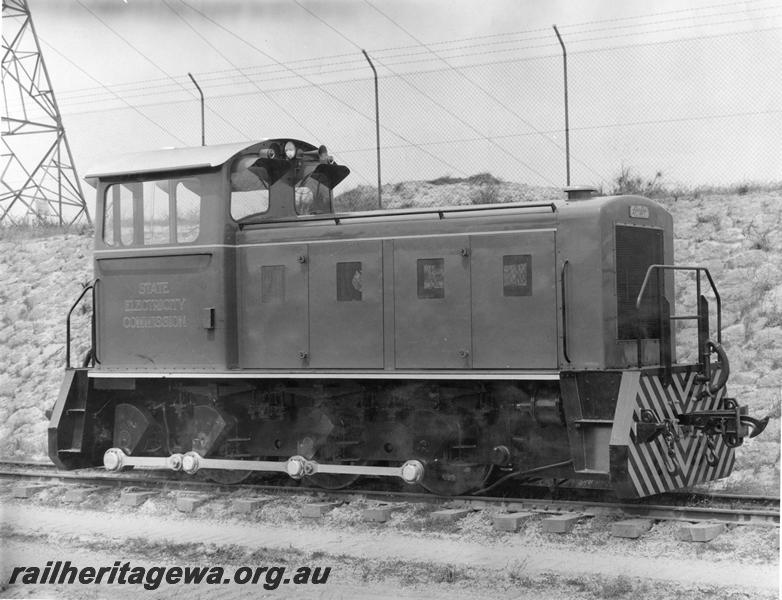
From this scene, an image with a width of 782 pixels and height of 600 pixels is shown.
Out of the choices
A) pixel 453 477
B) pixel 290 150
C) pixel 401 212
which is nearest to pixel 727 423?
pixel 453 477

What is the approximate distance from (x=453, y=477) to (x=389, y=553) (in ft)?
6.48

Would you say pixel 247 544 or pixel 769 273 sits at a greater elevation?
pixel 769 273

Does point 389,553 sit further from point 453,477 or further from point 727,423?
point 727,423

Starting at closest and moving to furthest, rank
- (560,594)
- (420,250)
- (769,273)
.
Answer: (560,594) → (420,250) → (769,273)

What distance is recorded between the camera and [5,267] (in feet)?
66.2

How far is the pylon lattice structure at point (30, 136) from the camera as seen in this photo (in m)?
9.62

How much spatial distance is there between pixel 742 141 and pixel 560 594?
4771 mm

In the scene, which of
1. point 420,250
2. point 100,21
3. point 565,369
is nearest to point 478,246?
point 420,250

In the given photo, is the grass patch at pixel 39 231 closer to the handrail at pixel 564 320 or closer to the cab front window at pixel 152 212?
the cab front window at pixel 152 212

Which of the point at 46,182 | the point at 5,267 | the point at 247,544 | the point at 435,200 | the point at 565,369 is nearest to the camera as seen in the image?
the point at 247,544

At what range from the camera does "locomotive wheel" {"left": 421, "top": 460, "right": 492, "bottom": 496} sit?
31.6ft

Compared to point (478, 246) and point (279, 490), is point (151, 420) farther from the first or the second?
point (478, 246)

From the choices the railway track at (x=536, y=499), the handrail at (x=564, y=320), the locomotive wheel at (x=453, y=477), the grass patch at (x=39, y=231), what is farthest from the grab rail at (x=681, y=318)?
the grass patch at (x=39, y=231)

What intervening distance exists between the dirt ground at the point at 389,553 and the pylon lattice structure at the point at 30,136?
397cm
